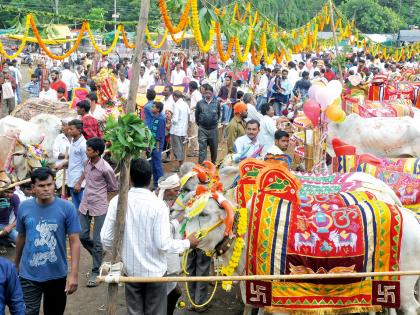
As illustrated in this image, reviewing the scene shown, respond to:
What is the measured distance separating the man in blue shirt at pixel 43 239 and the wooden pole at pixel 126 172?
1.89 ft

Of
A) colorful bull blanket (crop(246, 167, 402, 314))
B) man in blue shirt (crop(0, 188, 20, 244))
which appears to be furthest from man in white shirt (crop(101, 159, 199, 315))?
man in blue shirt (crop(0, 188, 20, 244))

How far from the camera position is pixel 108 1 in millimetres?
45250

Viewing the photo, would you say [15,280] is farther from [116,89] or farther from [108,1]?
[108,1]

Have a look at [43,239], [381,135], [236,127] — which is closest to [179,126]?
[236,127]

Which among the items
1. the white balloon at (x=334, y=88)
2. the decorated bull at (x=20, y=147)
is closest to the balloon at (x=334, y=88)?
the white balloon at (x=334, y=88)

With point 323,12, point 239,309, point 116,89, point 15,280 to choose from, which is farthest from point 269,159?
point 323,12

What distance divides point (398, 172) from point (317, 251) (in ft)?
7.56

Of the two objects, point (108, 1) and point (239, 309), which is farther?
point (108, 1)

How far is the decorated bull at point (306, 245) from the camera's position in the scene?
489 cm

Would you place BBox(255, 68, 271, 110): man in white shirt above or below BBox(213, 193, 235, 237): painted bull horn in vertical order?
above

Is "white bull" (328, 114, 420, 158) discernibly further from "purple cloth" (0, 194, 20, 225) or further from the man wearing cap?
"purple cloth" (0, 194, 20, 225)

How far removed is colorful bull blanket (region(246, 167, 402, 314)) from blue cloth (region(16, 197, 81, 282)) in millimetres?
1640

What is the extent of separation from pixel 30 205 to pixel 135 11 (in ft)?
130

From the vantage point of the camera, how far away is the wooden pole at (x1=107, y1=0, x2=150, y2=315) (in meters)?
3.74
